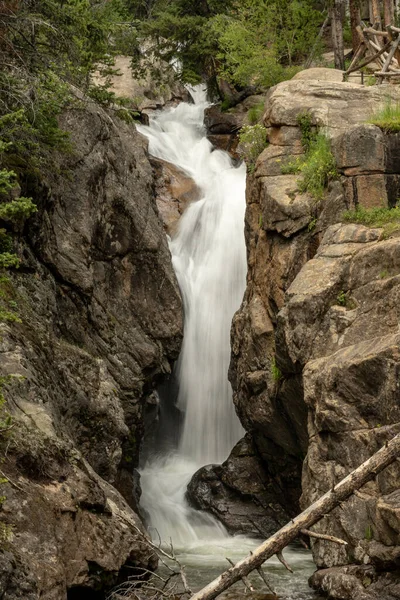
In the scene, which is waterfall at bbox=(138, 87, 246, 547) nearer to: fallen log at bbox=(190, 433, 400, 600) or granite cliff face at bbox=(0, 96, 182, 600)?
granite cliff face at bbox=(0, 96, 182, 600)

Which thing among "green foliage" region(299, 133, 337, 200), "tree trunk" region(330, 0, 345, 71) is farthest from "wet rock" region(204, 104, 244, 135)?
"green foliage" region(299, 133, 337, 200)

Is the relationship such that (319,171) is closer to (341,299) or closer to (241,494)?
(341,299)

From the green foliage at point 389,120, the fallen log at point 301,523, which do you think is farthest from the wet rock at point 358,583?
the green foliage at point 389,120

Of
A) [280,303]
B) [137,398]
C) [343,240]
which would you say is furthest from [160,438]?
[343,240]

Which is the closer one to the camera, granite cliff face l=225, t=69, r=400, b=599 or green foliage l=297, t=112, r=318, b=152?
granite cliff face l=225, t=69, r=400, b=599

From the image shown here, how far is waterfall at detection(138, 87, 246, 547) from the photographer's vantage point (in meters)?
17.1

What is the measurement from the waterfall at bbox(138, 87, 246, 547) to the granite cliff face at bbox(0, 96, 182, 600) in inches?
45.5

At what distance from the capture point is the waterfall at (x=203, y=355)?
17.1m

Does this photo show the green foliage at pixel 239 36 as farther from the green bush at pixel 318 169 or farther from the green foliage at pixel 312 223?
the green foliage at pixel 312 223

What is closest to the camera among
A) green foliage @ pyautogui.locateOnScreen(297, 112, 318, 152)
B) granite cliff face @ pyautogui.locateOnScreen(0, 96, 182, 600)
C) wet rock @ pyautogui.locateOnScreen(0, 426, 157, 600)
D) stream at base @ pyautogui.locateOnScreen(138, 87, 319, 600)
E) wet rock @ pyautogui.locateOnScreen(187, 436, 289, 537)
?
wet rock @ pyautogui.locateOnScreen(0, 426, 157, 600)

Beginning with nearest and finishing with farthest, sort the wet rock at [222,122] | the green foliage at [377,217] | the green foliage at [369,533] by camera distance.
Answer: the green foliage at [369,533]
the green foliage at [377,217]
the wet rock at [222,122]

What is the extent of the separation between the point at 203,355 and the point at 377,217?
305 inches

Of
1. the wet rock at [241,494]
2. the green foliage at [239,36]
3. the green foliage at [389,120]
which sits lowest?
the wet rock at [241,494]

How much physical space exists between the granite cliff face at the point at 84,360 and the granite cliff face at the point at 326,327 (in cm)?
243
